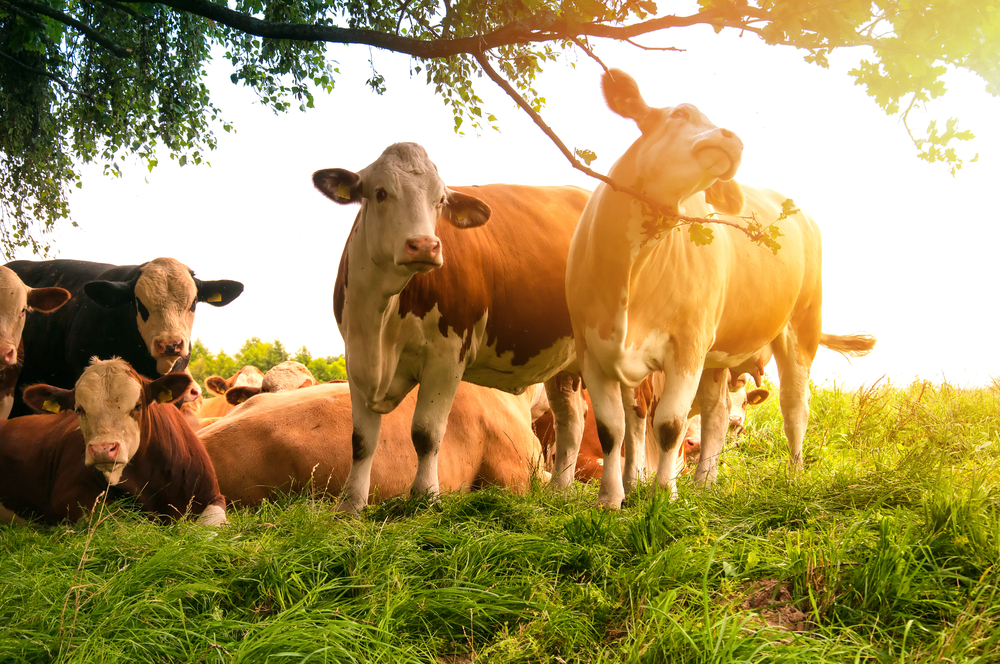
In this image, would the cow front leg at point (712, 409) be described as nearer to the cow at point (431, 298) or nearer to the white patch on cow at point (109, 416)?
the cow at point (431, 298)

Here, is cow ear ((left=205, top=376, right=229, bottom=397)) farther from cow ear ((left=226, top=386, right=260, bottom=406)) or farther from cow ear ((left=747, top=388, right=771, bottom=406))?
cow ear ((left=747, top=388, right=771, bottom=406))

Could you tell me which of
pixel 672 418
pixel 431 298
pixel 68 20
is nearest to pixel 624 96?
pixel 431 298

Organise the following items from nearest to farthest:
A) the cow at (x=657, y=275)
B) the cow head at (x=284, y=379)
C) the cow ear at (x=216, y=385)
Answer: the cow at (x=657, y=275)
the cow head at (x=284, y=379)
the cow ear at (x=216, y=385)

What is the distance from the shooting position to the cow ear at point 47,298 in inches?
257

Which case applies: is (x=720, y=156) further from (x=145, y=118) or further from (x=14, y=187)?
(x=14, y=187)

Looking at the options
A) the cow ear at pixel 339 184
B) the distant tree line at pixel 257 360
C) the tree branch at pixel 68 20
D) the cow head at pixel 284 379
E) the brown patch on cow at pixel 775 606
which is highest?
the tree branch at pixel 68 20

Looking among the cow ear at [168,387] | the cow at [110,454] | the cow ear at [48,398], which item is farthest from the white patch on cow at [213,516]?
the cow ear at [48,398]

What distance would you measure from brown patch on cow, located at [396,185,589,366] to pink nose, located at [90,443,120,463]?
1.76 metres

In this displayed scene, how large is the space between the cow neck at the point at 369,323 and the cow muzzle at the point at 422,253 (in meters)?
0.48

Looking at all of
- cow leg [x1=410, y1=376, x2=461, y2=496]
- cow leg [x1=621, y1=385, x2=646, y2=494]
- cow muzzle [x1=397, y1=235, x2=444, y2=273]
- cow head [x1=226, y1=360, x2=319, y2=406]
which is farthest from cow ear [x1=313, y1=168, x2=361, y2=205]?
cow head [x1=226, y1=360, x2=319, y2=406]

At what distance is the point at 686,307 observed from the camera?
4.77m

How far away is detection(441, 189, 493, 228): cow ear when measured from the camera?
511 cm

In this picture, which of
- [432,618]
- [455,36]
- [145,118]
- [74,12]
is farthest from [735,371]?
[74,12]

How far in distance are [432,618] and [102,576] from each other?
1.79m
